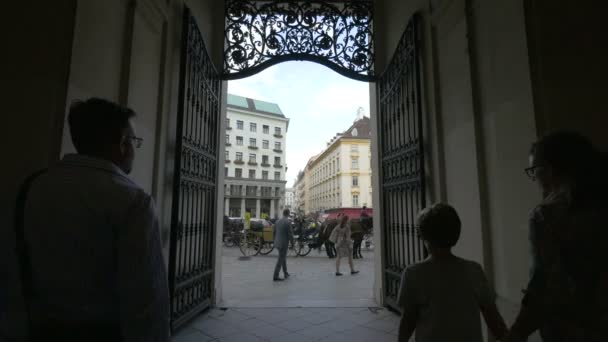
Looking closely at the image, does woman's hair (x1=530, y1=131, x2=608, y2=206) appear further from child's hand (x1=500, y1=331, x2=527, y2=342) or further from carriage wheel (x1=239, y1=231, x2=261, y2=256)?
carriage wheel (x1=239, y1=231, x2=261, y2=256)

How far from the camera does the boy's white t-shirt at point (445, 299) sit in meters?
1.44

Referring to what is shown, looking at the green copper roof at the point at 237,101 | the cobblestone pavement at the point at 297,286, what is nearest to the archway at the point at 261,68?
the cobblestone pavement at the point at 297,286

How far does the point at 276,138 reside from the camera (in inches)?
2024

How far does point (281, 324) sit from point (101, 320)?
3.22 m

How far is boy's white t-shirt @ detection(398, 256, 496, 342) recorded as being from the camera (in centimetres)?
144

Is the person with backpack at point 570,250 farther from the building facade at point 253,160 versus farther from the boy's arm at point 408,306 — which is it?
the building facade at point 253,160

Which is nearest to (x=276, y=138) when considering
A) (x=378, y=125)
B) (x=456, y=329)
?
(x=378, y=125)

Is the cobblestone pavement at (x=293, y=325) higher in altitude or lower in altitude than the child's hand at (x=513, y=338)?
lower

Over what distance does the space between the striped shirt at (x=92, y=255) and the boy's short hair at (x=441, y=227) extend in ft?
3.95

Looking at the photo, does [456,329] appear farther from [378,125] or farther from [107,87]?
[378,125]

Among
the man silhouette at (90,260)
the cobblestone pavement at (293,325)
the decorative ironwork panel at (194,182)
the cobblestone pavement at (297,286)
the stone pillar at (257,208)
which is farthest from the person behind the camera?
the stone pillar at (257,208)

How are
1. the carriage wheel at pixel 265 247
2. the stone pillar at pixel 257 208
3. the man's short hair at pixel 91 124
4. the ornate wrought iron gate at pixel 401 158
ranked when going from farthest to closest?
the stone pillar at pixel 257 208
the carriage wheel at pixel 265 247
the ornate wrought iron gate at pixel 401 158
the man's short hair at pixel 91 124

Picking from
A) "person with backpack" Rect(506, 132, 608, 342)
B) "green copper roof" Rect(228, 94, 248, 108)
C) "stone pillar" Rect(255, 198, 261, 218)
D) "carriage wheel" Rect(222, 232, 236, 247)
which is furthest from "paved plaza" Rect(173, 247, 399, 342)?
"green copper roof" Rect(228, 94, 248, 108)

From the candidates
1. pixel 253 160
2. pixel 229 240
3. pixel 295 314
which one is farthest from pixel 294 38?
pixel 253 160
